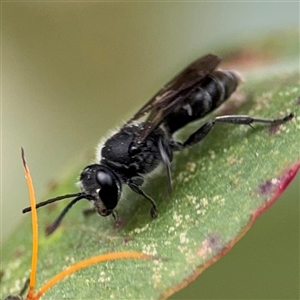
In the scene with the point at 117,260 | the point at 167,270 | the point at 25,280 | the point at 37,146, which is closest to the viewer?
the point at 167,270

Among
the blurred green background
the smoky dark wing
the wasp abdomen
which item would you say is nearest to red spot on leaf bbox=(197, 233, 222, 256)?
the smoky dark wing

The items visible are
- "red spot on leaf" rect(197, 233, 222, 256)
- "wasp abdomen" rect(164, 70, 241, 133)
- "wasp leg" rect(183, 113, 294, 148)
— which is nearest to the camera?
"red spot on leaf" rect(197, 233, 222, 256)

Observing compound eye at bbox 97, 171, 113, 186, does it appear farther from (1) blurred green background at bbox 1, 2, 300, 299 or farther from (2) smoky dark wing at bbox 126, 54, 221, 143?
(1) blurred green background at bbox 1, 2, 300, 299

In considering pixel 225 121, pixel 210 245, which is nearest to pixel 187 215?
pixel 210 245

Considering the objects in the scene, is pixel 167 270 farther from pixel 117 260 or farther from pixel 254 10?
pixel 254 10

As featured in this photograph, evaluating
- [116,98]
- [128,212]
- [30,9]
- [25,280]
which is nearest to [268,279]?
[128,212]
